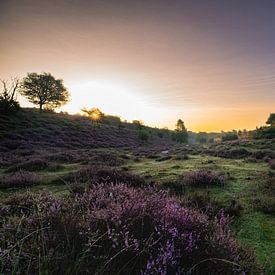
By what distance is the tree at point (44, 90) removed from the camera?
6490 centimetres

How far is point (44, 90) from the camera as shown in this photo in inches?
2601

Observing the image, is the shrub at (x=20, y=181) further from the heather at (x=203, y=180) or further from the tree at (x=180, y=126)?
the tree at (x=180, y=126)

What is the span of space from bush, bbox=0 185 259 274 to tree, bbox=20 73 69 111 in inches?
2666

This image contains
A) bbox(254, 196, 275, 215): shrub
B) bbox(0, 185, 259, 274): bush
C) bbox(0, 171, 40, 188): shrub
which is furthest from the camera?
bbox(0, 171, 40, 188): shrub

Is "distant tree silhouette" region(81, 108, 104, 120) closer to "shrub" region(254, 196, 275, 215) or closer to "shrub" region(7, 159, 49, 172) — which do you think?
"shrub" region(7, 159, 49, 172)

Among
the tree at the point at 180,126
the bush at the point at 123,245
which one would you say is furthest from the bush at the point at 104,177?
the tree at the point at 180,126

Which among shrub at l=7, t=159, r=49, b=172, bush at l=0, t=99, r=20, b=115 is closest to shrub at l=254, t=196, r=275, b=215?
shrub at l=7, t=159, r=49, b=172

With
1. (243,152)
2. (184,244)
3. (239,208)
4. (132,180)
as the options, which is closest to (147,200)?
(184,244)

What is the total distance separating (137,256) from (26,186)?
722 cm

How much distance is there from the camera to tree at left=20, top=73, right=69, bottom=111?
64.9 meters

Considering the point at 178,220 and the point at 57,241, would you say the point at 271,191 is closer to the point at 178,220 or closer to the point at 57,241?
the point at 178,220

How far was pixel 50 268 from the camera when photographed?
7.26 ft

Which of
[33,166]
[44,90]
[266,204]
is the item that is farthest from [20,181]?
[44,90]

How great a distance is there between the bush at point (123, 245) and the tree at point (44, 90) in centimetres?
6772
